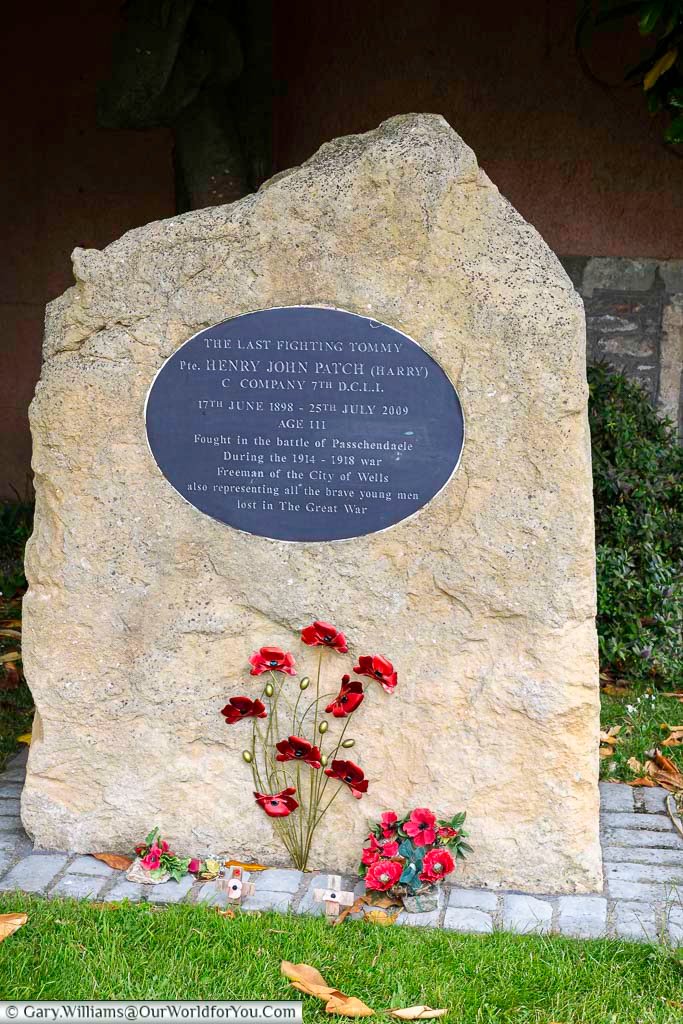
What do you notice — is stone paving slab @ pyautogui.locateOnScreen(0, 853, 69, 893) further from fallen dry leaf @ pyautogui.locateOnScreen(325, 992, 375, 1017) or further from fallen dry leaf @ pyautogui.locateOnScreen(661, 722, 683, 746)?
fallen dry leaf @ pyautogui.locateOnScreen(661, 722, 683, 746)

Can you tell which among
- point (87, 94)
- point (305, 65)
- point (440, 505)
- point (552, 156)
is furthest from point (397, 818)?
point (87, 94)

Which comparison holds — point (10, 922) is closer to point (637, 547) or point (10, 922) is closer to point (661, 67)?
point (637, 547)

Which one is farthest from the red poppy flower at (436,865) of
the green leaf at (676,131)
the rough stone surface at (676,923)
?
the green leaf at (676,131)

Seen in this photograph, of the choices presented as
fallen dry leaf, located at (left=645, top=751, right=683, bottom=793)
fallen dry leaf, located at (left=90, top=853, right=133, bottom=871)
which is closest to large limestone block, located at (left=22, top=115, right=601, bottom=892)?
fallen dry leaf, located at (left=90, top=853, right=133, bottom=871)

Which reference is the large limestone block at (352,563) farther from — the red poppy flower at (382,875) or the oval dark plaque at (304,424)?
the red poppy flower at (382,875)

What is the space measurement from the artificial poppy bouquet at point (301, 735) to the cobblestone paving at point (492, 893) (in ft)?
0.64

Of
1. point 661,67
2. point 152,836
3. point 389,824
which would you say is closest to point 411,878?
point 389,824

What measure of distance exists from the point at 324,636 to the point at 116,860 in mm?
899

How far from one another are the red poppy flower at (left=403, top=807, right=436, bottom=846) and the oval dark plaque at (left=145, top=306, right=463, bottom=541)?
78 centimetres

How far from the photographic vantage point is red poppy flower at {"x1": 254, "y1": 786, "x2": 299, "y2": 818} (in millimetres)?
3133

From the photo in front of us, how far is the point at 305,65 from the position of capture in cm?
544

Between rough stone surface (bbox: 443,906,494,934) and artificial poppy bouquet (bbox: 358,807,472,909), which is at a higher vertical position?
artificial poppy bouquet (bbox: 358,807,472,909)

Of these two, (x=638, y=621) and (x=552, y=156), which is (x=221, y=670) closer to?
(x=638, y=621)

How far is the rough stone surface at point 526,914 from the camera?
9.51ft
